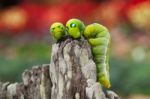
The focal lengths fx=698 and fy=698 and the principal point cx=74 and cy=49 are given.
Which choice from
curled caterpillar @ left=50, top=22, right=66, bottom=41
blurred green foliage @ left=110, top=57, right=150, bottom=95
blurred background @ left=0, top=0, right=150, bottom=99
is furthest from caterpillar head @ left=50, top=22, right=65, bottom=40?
blurred background @ left=0, top=0, right=150, bottom=99

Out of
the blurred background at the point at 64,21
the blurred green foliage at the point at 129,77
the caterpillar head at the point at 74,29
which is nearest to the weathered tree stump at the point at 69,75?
the caterpillar head at the point at 74,29

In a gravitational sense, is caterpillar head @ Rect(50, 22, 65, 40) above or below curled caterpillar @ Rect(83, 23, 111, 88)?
above

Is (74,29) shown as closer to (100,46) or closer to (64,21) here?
(100,46)

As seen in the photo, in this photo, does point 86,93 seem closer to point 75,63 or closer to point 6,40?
point 75,63

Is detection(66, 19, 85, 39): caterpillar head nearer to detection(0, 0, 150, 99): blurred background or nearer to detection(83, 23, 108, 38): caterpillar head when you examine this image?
detection(83, 23, 108, 38): caterpillar head

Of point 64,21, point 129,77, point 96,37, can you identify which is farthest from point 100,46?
point 64,21

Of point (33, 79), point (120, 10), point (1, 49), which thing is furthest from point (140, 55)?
point (33, 79)
